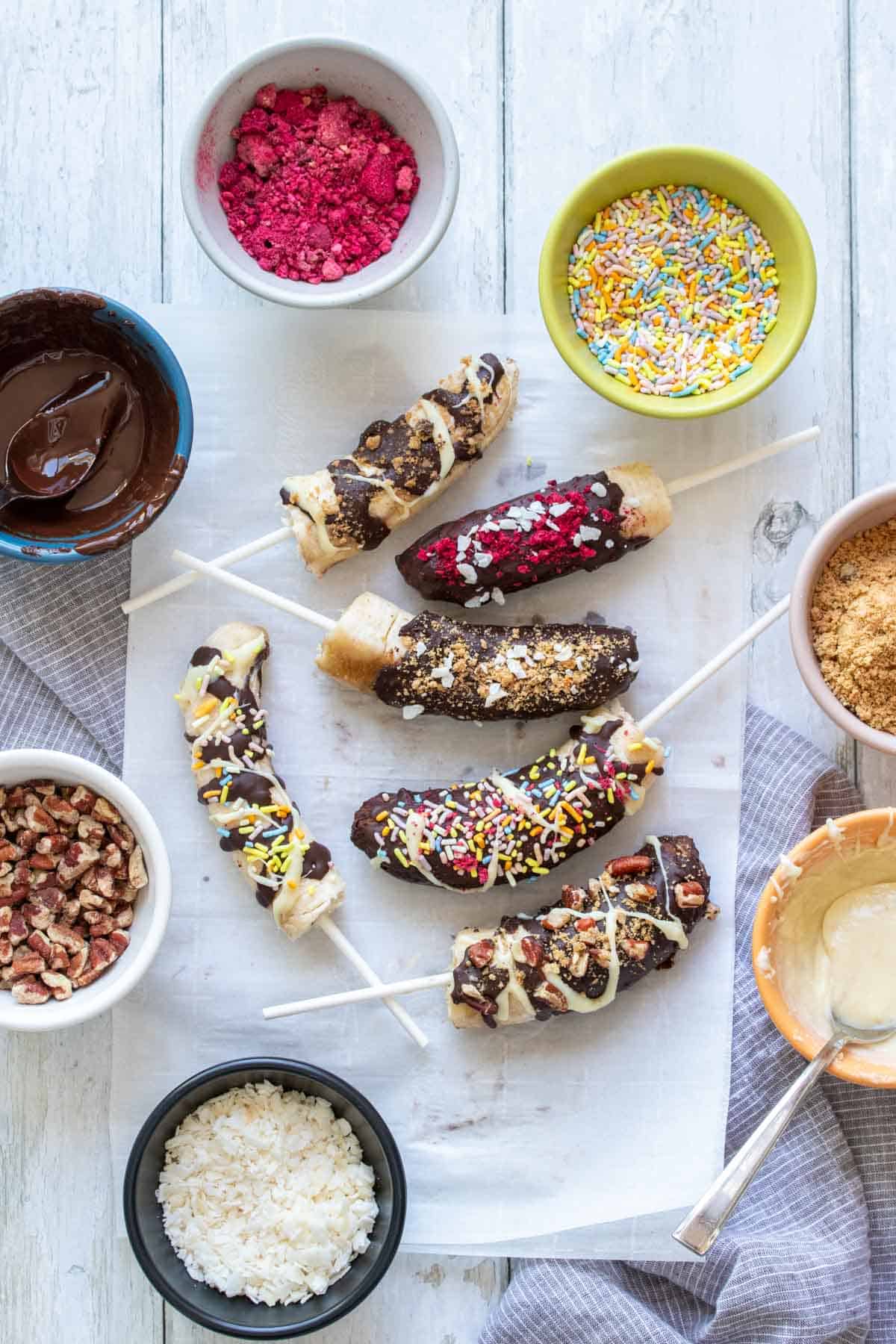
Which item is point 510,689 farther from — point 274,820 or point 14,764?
point 14,764

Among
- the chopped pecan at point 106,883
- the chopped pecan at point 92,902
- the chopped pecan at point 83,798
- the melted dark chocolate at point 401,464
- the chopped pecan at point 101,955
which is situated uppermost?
the melted dark chocolate at point 401,464

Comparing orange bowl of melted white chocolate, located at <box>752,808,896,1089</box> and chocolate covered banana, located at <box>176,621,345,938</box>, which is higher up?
chocolate covered banana, located at <box>176,621,345,938</box>

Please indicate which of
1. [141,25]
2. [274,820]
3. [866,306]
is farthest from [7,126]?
[866,306]

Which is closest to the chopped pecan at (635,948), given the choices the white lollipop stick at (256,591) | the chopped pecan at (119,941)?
the white lollipop stick at (256,591)

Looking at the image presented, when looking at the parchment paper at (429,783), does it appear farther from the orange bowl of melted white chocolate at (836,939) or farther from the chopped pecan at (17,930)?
the chopped pecan at (17,930)

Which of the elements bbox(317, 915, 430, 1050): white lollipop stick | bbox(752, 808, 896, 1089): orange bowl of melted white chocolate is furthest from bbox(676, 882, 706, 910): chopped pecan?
bbox(317, 915, 430, 1050): white lollipop stick

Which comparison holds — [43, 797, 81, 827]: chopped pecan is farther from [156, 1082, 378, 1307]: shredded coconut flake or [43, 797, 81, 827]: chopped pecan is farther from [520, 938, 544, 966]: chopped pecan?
[520, 938, 544, 966]: chopped pecan
